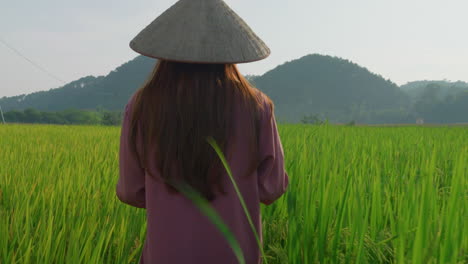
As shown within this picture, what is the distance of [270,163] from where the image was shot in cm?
109

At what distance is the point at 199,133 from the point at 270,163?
0.24m

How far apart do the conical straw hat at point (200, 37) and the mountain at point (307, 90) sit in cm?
10564

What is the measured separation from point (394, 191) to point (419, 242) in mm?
1306

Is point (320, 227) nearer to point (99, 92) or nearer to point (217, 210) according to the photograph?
point (217, 210)

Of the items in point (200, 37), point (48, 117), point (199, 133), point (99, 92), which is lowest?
point (48, 117)

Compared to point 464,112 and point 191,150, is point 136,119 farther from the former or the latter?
point 464,112

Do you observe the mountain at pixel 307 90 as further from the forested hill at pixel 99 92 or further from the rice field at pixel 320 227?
the rice field at pixel 320 227

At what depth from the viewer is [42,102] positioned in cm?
13925

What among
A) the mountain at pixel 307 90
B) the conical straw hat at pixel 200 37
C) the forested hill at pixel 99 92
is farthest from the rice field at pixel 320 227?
the forested hill at pixel 99 92

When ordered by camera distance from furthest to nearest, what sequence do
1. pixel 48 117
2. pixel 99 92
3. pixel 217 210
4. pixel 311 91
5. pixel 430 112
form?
pixel 99 92 < pixel 311 91 < pixel 430 112 < pixel 48 117 < pixel 217 210

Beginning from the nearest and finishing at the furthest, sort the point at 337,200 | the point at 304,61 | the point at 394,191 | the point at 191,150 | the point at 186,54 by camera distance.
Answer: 1. the point at 186,54
2. the point at 191,150
3. the point at 337,200
4. the point at 394,191
5. the point at 304,61

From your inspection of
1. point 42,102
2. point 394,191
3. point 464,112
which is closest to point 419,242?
point 394,191

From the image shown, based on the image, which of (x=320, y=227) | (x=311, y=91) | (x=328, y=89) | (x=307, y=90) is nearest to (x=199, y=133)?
(x=320, y=227)

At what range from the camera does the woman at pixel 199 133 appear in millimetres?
936
